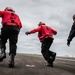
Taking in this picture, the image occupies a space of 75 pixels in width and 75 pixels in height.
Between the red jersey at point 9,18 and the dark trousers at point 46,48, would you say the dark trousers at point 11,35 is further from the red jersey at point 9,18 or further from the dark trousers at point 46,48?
the dark trousers at point 46,48

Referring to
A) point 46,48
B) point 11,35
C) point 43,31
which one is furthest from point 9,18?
point 46,48

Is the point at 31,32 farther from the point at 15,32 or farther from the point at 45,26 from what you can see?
the point at 15,32

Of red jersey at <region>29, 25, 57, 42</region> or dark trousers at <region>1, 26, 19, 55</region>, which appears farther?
red jersey at <region>29, 25, 57, 42</region>

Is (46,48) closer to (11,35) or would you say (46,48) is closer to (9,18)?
(11,35)

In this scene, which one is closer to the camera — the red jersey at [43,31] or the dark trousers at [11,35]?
the dark trousers at [11,35]

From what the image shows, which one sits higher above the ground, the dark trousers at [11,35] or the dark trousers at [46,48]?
the dark trousers at [11,35]

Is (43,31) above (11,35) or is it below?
below

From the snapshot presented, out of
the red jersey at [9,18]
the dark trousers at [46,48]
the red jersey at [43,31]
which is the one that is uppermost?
the red jersey at [9,18]

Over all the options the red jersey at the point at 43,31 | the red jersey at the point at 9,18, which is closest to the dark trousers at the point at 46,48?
the red jersey at the point at 43,31

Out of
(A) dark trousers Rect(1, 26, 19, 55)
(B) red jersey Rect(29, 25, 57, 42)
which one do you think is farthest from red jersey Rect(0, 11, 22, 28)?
(B) red jersey Rect(29, 25, 57, 42)

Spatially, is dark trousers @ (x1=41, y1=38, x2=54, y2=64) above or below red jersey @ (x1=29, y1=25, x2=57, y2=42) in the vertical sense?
below

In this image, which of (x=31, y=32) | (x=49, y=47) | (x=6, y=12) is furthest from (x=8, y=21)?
(x=49, y=47)

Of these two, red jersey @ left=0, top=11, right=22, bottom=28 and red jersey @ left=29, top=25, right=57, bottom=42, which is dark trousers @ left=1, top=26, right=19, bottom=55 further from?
red jersey @ left=29, top=25, right=57, bottom=42

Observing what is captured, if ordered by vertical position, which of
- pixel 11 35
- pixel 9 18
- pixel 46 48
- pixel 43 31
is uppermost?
pixel 9 18
